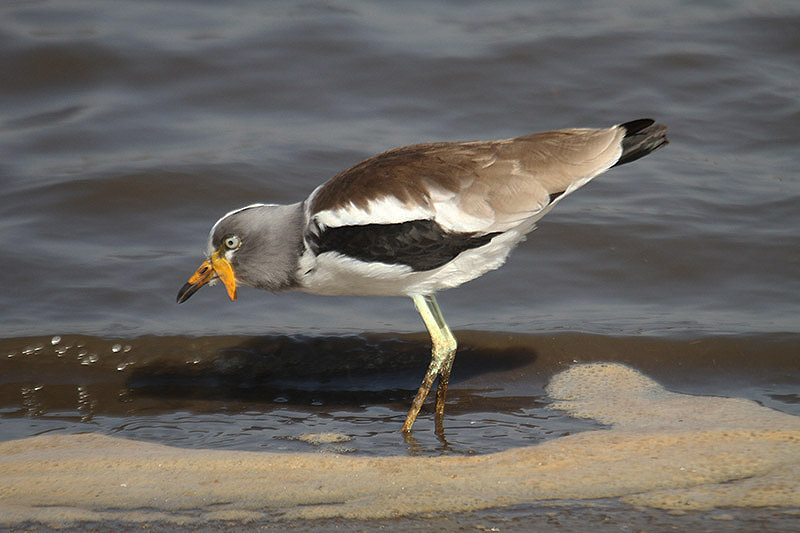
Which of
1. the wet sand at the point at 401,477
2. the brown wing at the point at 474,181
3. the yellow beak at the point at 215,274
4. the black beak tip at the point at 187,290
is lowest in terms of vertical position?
the wet sand at the point at 401,477

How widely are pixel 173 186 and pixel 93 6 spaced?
14.3 ft

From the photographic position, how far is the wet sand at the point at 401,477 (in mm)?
4344

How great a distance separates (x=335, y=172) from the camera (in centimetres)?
978

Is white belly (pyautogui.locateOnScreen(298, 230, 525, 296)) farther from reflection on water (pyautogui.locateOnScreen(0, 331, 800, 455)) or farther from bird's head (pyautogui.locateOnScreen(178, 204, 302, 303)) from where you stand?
reflection on water (pyautogui.locateOnScreen(0, 331, 800, 455))

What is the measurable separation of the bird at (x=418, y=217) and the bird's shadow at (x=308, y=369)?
0.98 m

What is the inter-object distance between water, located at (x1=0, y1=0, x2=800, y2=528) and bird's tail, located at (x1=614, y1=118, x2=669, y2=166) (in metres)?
1.64

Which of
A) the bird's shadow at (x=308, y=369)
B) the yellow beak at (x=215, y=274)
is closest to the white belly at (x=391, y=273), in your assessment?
the yellow beak at (x=215, y=274)

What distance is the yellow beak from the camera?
234 inches

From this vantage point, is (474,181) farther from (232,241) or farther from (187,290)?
(187,290)

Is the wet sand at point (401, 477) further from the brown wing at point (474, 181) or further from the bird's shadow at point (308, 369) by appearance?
the brown wing at point (474, 181)

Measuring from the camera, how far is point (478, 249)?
18.5 ft

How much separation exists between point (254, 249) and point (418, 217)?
1.03 m

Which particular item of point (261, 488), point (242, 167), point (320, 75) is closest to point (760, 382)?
point (261, 488)

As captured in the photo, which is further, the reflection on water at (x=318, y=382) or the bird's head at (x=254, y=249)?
the reflection on water at (x=318, y=382)
